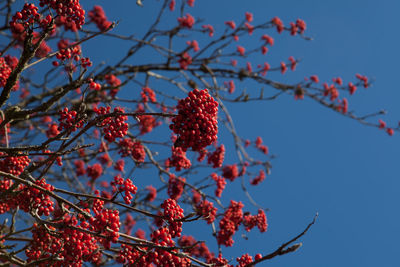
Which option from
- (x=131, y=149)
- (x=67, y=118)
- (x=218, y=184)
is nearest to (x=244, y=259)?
(x=67, y=118)

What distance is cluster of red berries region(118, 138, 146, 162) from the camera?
6312 mm

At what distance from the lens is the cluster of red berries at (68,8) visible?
10.2 feet

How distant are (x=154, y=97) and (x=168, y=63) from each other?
1188 millimetres

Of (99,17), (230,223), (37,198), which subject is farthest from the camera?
(99,17)

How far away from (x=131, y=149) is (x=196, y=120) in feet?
12.1

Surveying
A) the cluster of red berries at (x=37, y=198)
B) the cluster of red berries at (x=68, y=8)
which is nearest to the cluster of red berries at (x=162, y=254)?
the cluster of red berries at (x=37, y=198)

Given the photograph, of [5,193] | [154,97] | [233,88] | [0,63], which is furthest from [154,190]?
[5,193]

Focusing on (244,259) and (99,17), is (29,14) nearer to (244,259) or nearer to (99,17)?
(244,259)

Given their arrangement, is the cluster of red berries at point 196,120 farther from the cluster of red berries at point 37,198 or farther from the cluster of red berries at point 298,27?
the cluster of red berries at point 298,27

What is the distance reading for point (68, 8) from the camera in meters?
3.18

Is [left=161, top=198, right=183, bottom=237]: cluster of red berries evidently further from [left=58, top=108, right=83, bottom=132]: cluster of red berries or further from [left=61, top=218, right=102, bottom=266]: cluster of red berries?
[left=58, top=108, right=83, bottom=132]: cluster of red berries

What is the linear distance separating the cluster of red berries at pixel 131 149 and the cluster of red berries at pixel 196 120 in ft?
11.5

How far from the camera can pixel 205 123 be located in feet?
9.43

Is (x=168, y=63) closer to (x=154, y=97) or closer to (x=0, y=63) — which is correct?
(x=154, y=97)
